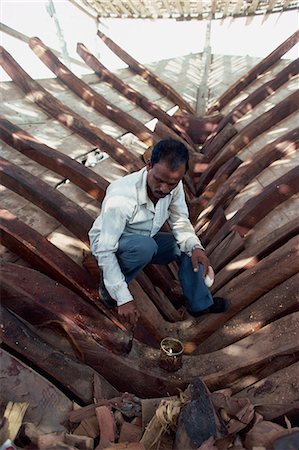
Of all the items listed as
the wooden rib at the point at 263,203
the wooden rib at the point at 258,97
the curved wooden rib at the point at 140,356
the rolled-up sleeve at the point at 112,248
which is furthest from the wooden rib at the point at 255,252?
the wooden rib at the point at 258,97

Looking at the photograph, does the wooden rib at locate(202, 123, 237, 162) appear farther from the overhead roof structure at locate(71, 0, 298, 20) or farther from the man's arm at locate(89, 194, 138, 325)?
the overhead roof structure at locate(71, 0, 298, 20)

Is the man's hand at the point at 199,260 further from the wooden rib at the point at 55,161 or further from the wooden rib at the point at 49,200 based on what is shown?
the wooden rib at the point at 55,161

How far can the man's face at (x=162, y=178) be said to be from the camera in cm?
193

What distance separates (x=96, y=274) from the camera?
8.08ft

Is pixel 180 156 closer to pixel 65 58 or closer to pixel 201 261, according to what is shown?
pixel 201 261

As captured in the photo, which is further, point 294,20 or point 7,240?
point 294,20

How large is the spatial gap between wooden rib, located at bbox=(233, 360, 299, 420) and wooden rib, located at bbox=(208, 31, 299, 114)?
185 inches

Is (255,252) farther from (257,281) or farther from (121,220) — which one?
(121,220)

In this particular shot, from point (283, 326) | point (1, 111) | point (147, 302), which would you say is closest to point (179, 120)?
point (1, 111)

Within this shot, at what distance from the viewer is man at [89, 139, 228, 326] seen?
1.98 metres

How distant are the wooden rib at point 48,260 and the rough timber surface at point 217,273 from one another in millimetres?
11

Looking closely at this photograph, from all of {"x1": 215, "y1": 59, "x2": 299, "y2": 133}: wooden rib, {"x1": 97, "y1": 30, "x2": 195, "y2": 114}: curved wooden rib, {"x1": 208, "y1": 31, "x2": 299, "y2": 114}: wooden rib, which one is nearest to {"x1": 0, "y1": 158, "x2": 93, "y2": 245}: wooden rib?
{"x1": 215, "y1": 59, "x2": 299, "y2": 133}: wooden rib

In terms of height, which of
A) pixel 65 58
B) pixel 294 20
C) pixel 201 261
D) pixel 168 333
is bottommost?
pixel 168 333

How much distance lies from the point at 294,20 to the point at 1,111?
34.1 ft
